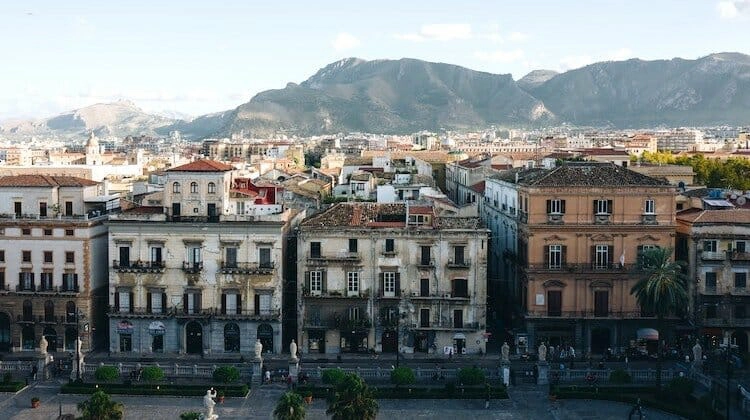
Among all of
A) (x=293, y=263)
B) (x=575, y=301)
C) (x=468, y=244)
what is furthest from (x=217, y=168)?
(x=575, y=301)

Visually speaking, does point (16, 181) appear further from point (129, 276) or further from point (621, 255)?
point (621, 255)

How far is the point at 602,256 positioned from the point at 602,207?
11.6 ft

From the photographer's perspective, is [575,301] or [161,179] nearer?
[575,301]

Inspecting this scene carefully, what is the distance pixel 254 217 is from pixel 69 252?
563 inches

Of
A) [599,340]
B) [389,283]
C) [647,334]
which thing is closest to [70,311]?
[389,283]

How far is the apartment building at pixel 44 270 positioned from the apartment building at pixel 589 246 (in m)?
32.4

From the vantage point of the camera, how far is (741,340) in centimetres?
6650

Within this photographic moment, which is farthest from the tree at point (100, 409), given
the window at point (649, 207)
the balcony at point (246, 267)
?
the window at point (649, 207)

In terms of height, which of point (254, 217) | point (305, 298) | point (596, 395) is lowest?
point (596, 395)

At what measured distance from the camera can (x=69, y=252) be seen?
6781 cm

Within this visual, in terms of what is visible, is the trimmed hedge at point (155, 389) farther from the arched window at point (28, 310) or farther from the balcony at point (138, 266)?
the arched window at point (28, 310)

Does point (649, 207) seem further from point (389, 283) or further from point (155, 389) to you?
point (155, 389)

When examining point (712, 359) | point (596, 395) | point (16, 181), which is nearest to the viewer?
point (596, 395)

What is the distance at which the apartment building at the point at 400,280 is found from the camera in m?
65.7
